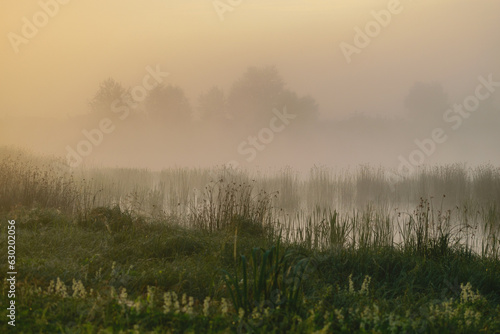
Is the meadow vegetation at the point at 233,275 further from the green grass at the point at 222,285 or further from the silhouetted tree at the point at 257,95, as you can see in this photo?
the silhouetted tree at the point at 257,95

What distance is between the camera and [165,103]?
34.2m

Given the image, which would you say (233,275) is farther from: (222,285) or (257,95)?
(257,95)

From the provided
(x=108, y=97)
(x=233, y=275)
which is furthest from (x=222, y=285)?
(x=108, y=97)

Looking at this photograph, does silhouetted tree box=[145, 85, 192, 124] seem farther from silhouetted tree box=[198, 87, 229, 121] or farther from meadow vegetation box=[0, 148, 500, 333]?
meadow vegetation box=[0, 148, 500, 333]

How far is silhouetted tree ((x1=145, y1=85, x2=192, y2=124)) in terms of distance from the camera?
112ft

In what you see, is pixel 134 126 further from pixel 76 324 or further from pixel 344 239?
pixel 76 324

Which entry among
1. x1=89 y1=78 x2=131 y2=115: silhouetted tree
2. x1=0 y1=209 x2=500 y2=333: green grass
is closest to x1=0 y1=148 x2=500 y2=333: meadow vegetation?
x1=0 y1=209 x2=500 y2=333: green grass

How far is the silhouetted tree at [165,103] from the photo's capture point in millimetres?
34031

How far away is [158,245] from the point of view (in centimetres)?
600

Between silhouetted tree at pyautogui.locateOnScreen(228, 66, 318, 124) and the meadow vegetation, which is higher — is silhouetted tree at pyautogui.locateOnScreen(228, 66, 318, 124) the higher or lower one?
the higher one

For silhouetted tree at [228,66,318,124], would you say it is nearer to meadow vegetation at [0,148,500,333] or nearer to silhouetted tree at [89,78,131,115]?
silhouetted tree at [89,78,131,115]

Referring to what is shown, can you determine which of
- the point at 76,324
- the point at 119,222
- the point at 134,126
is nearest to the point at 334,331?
the point at 76,324

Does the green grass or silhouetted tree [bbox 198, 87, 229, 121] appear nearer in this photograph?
the green grass

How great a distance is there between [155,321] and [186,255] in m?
2.75
